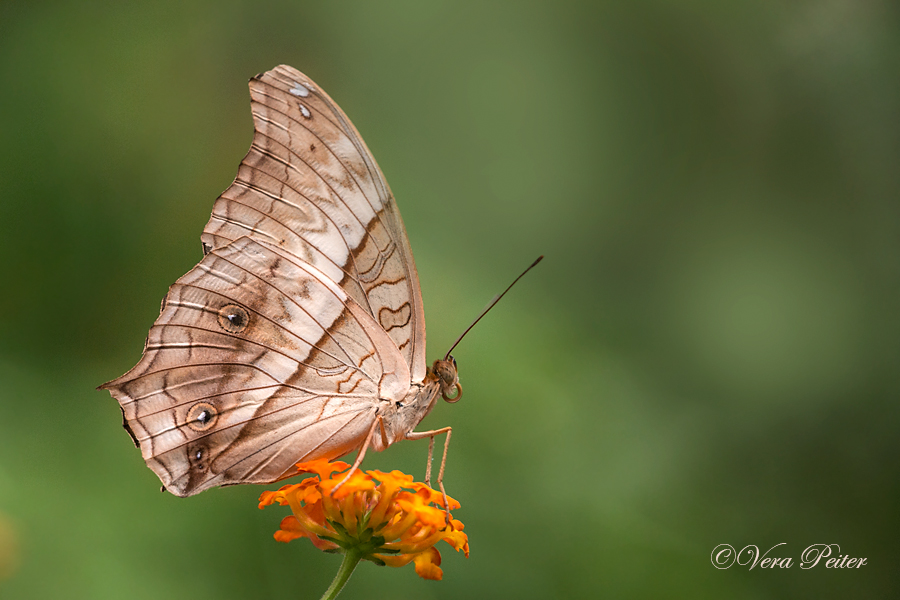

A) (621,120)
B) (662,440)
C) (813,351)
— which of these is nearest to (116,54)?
(621,120)

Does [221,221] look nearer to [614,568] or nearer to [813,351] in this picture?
[614,568]

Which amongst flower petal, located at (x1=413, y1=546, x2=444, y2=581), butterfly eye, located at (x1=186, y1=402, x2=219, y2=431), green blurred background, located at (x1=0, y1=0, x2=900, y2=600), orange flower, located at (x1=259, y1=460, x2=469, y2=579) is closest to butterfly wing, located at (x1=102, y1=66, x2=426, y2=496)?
butterfly eye, located at (x1=186, y1=402, x2=219, y2=431)

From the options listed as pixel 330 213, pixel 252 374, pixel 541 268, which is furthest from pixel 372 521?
pixel 541 268

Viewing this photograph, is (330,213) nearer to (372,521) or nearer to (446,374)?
(446,374)

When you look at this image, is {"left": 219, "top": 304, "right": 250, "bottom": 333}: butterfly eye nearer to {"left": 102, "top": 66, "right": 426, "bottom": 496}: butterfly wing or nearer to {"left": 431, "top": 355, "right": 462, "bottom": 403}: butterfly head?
{"left": 102, "top": 66, "right": 426, "bottom": 496}: butterfly wing

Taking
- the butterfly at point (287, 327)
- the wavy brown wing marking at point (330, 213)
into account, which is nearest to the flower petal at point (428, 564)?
the butterfly at point (287, 327)

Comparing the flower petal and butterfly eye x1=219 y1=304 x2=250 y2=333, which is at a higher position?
butterfly eye x1=219 y1=304 x2=250 y2=333

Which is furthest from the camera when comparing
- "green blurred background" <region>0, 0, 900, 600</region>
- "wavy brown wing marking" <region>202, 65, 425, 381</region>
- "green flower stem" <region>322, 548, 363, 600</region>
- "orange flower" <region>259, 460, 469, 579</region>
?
"green blurred background" <region>0, 0, 900, 600</region>
